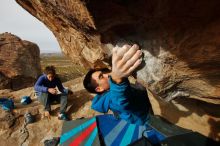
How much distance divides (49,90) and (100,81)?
543cm

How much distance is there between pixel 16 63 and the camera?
20.5 meters

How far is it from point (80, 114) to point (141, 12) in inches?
309

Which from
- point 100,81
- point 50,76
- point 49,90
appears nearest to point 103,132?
point 100,81

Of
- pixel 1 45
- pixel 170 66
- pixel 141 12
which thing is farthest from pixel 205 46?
pixel 1 45

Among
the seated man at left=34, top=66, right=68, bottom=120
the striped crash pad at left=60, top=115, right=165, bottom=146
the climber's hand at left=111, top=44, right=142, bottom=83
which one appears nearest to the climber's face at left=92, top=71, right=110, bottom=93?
the striped crash pad at left=60, top=115, right=165, bottom=146

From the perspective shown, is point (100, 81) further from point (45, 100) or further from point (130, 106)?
point (45, 100)

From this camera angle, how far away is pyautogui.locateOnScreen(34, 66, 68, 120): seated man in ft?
32.8

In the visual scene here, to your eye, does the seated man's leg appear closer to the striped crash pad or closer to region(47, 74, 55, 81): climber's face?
region(47, 74, 55, 81): climber's face

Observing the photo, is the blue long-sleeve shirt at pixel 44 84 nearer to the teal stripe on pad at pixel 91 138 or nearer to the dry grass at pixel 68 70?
the dry grass at pixel 68 70

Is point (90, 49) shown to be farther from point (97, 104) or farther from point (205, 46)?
point (205, 46)

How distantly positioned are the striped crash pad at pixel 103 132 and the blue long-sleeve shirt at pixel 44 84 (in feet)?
15.8

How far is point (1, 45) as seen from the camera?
21.7 m

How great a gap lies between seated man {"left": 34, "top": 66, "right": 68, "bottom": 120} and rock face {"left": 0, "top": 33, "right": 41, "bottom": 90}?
32.7 feet

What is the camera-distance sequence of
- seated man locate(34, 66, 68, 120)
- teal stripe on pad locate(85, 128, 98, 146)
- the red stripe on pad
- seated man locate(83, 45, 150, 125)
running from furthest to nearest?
seated man locate(34, 66, 68, 120) → the red stripe on pad → teal stripe on pad locate(85, 128, 98, 146) → seated man locate(83, 45, 150, 125)
